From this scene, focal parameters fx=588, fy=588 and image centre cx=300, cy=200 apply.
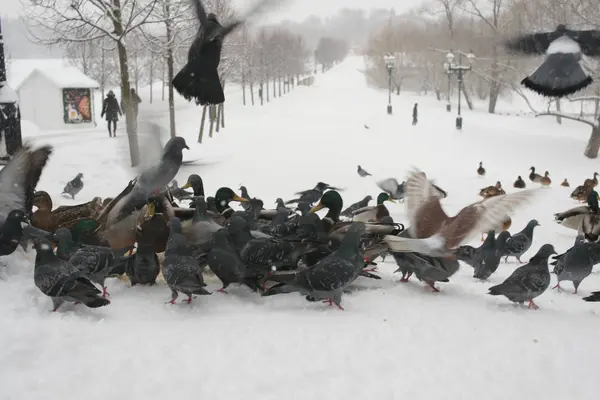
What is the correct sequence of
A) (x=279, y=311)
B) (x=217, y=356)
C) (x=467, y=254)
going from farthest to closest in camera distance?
(x=467, y=254)
(x=279, y=311)
(x=217, y=356)

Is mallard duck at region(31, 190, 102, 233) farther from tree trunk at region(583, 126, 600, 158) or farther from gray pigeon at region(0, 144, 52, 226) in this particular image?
tree trunk at region(583, 126, 600, 158)

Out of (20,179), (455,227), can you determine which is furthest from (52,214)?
(455,227)

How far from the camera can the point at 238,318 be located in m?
4.59

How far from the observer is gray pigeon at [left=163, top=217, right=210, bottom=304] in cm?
477

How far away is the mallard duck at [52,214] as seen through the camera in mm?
6496

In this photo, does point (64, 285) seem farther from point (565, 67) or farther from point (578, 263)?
point (578, 263)

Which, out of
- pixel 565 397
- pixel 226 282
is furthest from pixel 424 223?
pixel 565 397

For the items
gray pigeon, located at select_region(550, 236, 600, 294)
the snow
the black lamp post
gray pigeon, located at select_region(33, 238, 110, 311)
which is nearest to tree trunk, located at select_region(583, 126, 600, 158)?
the snow

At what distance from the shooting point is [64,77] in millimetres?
30328

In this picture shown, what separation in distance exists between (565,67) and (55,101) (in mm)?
28388

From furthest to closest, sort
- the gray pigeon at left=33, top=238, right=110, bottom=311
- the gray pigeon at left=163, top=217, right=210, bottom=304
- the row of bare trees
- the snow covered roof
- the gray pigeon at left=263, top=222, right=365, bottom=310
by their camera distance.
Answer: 1. the snow covered roof
2. the row of bare trees
3. the gray pigeon at left=263, top=222, right=365, bottom=310
4. the gray pigeon at left=163, top=217, right=210, bottom=304
5. the gray pigeon at left=33, top=238, right=110, bottom=311

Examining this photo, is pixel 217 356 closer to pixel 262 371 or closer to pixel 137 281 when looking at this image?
pixel 262 371

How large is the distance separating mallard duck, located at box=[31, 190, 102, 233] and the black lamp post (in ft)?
6.52

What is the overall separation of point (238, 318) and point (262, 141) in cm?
2033
